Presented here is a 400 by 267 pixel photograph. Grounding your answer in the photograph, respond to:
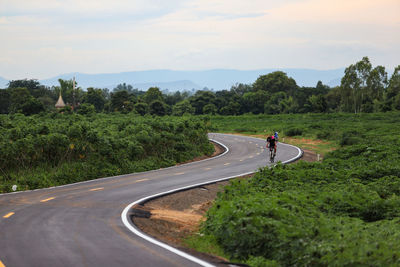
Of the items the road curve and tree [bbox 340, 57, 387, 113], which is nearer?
the road curve

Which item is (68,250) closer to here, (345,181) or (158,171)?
(345,181)

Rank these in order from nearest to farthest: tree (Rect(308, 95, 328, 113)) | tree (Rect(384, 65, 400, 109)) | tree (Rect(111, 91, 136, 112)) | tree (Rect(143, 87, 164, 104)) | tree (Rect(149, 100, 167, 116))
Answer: tree (Rect(384, 65, 400, 109))
tree (Rect(111, 91, 136, 112))
tree (Rect(149, 100, 167, 116))
tree (Rect(308, 95, 328, 113))
tree (Rect(143, 87, 164, 104))

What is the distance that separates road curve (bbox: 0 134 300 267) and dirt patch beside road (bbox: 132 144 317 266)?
24.2 inches

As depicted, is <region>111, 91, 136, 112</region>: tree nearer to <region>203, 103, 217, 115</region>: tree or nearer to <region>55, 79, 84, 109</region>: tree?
<region>55, 79, 84, 109</region>: tree

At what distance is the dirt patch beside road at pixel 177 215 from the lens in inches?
458

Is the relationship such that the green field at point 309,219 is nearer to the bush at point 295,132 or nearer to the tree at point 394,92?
the bush at point 295,132

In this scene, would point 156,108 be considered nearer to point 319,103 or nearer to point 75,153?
point 319,103

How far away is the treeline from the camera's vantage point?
303 feet

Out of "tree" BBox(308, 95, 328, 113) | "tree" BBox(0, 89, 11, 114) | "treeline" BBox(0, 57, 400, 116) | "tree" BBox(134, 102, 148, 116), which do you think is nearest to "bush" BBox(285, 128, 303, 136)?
"treeline" BBox(0, 57, 400, 116)

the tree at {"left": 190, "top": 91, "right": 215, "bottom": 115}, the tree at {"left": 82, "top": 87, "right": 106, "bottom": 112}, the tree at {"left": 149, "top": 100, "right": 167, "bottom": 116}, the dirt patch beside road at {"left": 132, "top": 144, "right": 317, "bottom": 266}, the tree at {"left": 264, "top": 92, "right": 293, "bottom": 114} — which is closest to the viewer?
the dirt patch beside road at {"left": 132, "top": 144, "right": 317, "bottom": 266}

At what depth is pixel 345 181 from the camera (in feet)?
53.6

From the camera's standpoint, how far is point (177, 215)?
14953 mm

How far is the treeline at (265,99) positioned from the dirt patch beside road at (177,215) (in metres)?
60.6

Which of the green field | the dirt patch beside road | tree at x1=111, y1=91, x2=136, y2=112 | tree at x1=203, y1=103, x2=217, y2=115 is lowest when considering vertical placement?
the dirt patch beside road
